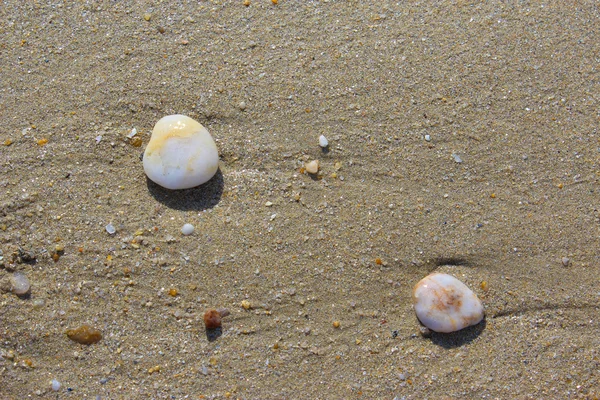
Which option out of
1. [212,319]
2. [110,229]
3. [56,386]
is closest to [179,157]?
[110,229]

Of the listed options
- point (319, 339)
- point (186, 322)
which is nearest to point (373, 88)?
point (319, 339)

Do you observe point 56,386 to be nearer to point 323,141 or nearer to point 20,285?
point 20,285

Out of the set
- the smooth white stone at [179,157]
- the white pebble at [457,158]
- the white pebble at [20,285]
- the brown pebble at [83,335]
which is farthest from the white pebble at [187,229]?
the white pebble at [457,158]

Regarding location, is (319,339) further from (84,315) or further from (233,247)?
(84,315)

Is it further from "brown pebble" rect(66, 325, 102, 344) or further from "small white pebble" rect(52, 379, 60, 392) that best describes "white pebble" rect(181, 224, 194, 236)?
"small white pebble" rect(52, 379, 60, 392)

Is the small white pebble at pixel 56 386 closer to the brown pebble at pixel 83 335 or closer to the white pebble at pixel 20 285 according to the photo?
the brown pebble at pixel 83 335

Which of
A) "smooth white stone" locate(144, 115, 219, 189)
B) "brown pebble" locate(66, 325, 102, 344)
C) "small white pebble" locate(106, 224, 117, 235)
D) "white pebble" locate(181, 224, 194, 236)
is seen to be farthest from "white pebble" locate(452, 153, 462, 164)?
"brown pebble" locate(66, 325, 102, 344)
